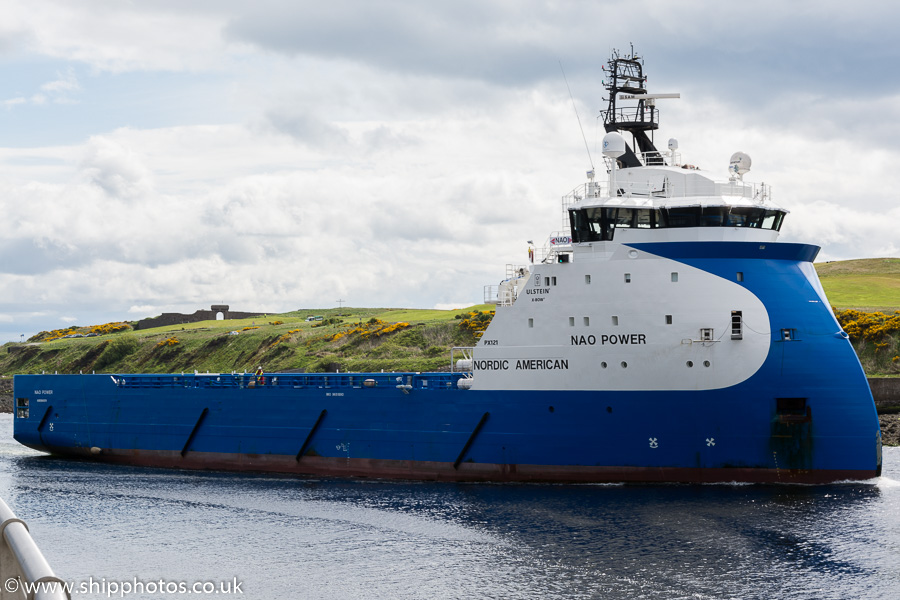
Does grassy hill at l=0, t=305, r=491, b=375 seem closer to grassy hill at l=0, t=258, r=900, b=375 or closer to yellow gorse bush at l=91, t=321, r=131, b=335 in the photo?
grassy hill at l=0, t=258, r=900, b=375

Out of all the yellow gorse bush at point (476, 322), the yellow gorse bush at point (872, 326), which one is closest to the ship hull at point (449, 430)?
the yellow gorse bush at point (872, 326)

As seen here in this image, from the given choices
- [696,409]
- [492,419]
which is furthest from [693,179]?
[492,419]

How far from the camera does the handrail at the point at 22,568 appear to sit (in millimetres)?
4470

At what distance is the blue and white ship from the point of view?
2489 centimetres

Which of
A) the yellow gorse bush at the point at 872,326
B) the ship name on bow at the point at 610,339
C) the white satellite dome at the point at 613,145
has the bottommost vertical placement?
the ship name on bow at the point at 610,339

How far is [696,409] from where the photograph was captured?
25.2m

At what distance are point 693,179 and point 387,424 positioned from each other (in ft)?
44.2

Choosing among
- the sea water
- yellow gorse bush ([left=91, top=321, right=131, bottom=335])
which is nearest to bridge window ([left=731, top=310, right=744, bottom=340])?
the sea water

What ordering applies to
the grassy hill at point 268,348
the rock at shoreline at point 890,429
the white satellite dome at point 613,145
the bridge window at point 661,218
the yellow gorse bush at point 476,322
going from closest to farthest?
the bridge window at point 661,218 → the white satellite dome at point 613,145 → the rock at shoreline at point 890,429 → the yellow gorse bush at point 476,322 → the grassy hill at point 268,348

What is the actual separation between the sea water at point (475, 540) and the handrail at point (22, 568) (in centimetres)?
1275

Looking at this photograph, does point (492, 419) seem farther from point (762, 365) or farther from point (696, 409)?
point (762, 365)

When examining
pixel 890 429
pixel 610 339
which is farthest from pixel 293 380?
pixel 890 429

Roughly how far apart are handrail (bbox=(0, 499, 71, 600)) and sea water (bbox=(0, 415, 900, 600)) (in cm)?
1275

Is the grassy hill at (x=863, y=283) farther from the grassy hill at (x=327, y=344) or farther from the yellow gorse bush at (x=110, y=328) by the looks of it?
the yellow gorse bush at (x=110, y=328)
